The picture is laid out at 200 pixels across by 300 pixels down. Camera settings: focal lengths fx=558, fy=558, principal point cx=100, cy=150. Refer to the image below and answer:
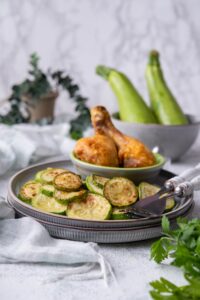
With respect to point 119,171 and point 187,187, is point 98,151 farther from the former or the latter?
point 187,187

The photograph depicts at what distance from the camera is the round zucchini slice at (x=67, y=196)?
98cm

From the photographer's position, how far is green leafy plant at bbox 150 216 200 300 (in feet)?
2.48

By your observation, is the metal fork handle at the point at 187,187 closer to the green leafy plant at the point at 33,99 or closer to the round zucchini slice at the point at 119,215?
the round zucchini slice at the point at 119,215

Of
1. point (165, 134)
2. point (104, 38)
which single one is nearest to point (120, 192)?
point (165, 134)

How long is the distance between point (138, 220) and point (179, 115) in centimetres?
66

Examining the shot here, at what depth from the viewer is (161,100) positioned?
157 centimetres

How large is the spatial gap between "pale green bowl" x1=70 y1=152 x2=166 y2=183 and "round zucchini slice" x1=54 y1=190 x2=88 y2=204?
16 centimetres

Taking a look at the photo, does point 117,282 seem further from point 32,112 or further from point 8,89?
point 8,89

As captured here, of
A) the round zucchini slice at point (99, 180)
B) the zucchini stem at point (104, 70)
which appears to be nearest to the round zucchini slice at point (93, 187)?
the round zucchini slice at point (99, 180)

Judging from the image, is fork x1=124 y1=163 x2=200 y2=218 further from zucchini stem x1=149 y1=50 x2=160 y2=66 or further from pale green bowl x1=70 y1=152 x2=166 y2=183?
zucchini stem x1=149 y1=50 x2=160 y2=66

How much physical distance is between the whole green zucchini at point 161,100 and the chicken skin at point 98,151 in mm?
377

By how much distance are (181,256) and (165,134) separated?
0.66 metres

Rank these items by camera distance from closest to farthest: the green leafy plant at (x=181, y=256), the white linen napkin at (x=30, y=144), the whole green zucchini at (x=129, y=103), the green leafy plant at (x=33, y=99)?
the green leafy plant at (x=181, y=256) < the white linen napkin at (x=30, y=144) < the whole green zucchini at (x=129, y=103) < the green leafy plant at (x=33, y=99)

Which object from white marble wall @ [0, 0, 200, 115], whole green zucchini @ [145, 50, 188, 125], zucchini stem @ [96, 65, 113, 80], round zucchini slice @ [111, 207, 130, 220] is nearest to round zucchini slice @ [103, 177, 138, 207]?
round zucchini slice @ [111, 207, 130, 220]
